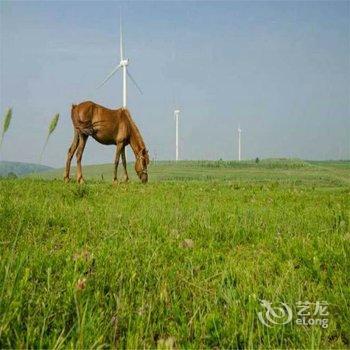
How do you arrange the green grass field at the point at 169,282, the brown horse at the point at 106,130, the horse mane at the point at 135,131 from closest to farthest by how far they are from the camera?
the green grass field at the point at 169,282
the brown horse at the point at 106,130
the horse mane at the point at 135,131

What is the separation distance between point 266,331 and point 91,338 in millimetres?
1207

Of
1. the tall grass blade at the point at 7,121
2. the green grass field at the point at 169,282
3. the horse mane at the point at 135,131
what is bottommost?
the green grass field at the point at 169,282

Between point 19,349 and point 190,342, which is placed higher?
point 19,349

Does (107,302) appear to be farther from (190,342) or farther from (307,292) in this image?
(307,292)

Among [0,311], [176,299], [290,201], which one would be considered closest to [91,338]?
[0,311]

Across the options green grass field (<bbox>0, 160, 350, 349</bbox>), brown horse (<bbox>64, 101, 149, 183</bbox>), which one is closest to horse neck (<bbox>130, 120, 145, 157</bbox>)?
brown horse (<bbox>64, 101, 149, 183</bbox>)

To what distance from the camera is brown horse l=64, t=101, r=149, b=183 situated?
23.2 meters

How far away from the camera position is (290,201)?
1223 centimetres

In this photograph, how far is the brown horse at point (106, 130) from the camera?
76.1ft

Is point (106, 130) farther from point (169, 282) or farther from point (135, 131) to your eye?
point (169, 282)

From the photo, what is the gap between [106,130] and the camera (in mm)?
23375

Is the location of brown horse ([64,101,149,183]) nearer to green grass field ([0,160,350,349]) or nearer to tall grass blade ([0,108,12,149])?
green grass field ([0,160,350,349])

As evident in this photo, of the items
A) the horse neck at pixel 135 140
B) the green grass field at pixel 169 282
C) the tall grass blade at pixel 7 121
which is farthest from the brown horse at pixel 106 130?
the tall grass blade at pixel 7 121

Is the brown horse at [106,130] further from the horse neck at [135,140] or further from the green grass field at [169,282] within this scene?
the green grass field at [169,282]
